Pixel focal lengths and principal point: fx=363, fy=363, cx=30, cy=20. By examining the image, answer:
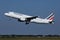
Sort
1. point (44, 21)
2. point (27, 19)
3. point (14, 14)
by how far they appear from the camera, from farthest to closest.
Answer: point (44, 21) → point (14, 14) → point (27, 19)

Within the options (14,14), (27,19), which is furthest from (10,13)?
(27,19)

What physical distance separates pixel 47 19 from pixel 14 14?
2522 centimetres

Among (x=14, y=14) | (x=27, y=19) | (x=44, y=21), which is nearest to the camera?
(x=27, y=19)

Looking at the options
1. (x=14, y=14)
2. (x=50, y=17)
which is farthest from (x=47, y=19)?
(x=14, y=14)

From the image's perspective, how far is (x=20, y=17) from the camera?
15750 cm

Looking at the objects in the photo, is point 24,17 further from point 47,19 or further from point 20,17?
point 47,19

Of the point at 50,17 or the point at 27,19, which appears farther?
the point at 50,17

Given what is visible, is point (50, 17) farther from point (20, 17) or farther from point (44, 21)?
point (20, 17)

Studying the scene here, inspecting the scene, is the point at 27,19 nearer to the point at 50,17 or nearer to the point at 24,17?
the point at 24,17

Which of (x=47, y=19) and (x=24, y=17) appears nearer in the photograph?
(x=24, y=17)

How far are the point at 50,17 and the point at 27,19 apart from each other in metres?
39.1

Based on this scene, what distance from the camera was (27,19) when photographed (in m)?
154

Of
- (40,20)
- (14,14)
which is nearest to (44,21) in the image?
(40,20)

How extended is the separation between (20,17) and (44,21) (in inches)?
1039
